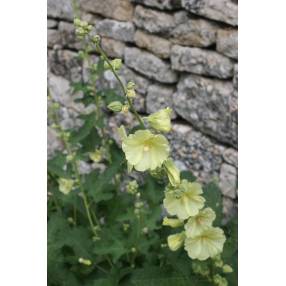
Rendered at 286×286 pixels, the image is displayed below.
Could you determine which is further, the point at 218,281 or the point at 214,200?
the point at 214,200

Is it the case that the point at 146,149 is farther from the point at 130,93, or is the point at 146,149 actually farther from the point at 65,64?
the point at 65,64

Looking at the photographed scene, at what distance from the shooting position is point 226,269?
140 cm

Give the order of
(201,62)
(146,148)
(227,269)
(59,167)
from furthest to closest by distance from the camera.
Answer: (201,62), (59,167), (227,269), (146,148)

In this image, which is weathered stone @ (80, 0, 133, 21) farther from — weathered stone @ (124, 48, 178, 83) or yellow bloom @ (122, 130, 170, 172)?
yellow bloom @ (122, 130, 170, 172)

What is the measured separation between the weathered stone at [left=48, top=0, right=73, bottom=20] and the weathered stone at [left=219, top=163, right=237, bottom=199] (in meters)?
1.08

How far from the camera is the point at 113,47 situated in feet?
8.68

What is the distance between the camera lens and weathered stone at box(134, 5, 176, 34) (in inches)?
92.4

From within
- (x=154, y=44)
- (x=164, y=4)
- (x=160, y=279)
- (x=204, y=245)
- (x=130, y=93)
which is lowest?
(x=160, y=279)

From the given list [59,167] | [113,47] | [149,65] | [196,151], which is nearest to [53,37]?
[113,47]

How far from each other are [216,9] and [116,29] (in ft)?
2.06

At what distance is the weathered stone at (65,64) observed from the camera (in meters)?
2.86

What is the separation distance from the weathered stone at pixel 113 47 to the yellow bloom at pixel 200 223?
5.01ft

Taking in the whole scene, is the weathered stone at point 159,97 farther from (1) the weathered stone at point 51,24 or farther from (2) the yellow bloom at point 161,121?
(2) the yellow bloom at point 161,121

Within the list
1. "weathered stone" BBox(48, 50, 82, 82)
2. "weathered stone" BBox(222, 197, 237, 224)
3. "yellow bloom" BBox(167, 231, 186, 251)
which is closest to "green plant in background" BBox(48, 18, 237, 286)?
"yellow bloom" BBox(167, 231, 186, 251)
